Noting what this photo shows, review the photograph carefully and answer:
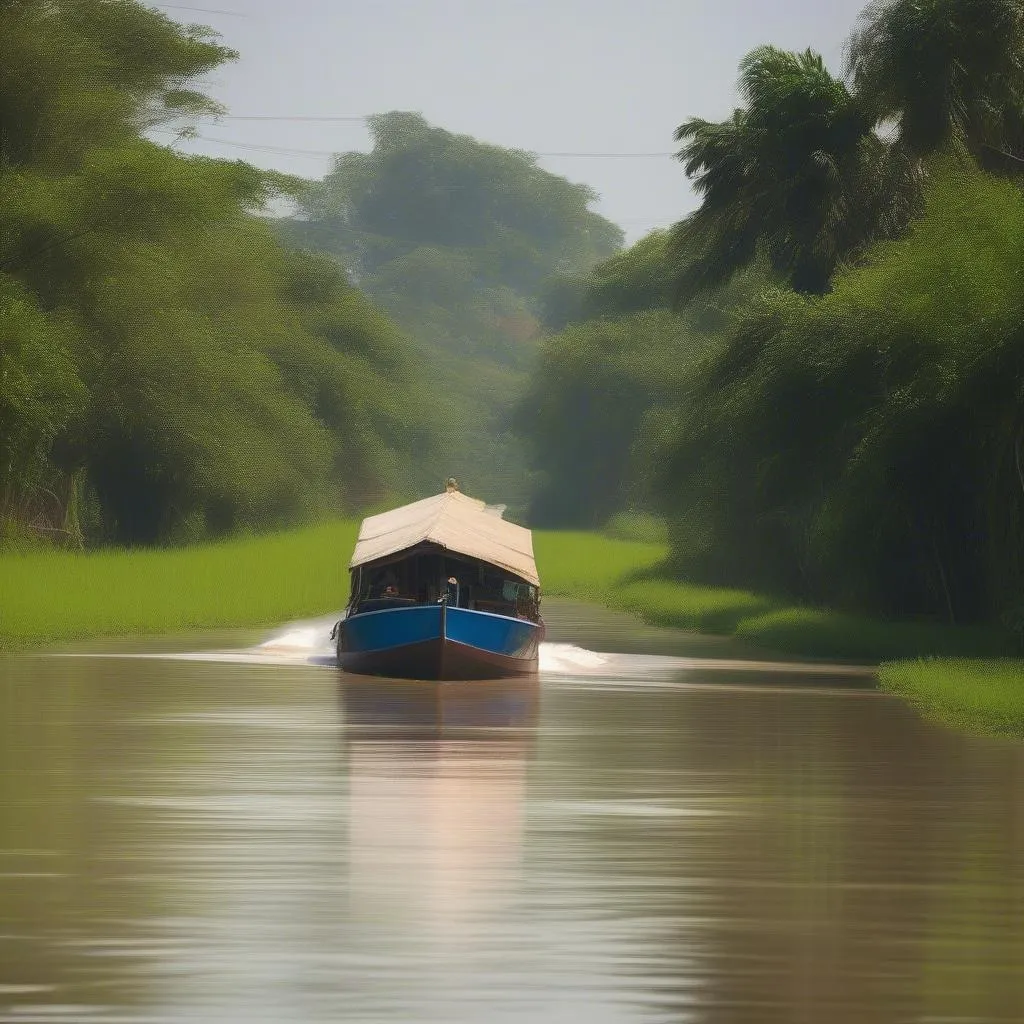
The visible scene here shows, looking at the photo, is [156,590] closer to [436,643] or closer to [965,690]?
[436,643]

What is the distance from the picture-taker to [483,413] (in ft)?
465

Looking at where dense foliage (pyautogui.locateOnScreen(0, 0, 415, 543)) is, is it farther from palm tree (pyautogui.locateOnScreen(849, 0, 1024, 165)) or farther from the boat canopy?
palm tree (pyautogui.locateOnScreen(849, 0, 1024, 165))

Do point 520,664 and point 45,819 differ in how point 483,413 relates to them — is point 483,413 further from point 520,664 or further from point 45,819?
point 45,819

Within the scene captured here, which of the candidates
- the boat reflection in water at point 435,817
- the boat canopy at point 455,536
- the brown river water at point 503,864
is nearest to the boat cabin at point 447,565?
the boat canopy at point 455,536

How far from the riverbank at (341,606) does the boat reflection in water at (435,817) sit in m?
5.12

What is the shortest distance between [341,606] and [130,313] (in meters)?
13.0

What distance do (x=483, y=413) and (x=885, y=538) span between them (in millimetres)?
107124

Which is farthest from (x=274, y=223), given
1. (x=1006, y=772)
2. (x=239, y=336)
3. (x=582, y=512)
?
(x=1006, y=772)

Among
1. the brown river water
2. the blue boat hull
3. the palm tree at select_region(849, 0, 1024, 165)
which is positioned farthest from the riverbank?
the palm tree at select_region(849, 0, 1024, 165)

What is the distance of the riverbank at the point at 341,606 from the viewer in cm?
2764

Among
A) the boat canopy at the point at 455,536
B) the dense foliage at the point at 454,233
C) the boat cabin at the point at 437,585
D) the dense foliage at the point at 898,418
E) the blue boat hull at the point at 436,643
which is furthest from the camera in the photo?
the dense foliage at the point at 454,233

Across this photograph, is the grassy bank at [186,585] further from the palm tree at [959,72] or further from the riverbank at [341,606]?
the palm tree at [959,72]

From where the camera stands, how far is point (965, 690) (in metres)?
25.5

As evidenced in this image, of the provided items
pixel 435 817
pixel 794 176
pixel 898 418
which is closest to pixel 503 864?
pixel 435 817
